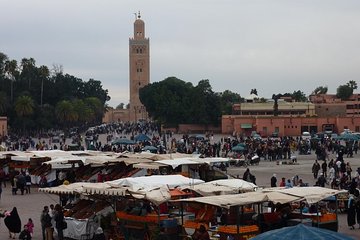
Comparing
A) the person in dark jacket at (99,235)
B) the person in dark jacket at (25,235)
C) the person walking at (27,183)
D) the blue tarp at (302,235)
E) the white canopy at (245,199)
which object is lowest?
the person in dark jacket at (25,235)

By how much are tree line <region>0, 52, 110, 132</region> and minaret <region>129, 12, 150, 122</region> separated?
1471 inches

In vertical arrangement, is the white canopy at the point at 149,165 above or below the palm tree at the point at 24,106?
below

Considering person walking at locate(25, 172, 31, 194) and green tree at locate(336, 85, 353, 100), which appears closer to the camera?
person walking at locate(25, 172, 31, 194)

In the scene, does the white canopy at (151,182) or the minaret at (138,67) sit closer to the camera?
the white canopy at (151,182)

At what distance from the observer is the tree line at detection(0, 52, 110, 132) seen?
A: 3413 inches

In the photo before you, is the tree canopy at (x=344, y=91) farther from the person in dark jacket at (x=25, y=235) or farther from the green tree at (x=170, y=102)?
the person in dark jacket at (x=25, y=235)

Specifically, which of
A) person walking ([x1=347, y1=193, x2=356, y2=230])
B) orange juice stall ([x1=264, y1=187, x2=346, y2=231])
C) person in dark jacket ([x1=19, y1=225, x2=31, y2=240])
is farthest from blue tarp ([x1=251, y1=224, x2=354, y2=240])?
person walking ([x1=347, y1=193, x2=356, y2=230])

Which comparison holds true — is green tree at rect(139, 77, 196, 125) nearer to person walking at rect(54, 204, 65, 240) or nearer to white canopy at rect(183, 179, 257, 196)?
white canopy at rect(183, 179, 257, 196)

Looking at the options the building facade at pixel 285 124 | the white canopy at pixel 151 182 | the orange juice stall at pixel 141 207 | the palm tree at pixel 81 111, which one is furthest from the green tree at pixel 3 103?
the orange juice stall at pixel 141 207

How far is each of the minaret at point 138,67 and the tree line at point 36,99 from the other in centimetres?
3736

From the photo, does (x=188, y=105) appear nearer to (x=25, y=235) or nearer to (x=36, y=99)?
(x=36, y=99)

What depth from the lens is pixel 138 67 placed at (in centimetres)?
15538

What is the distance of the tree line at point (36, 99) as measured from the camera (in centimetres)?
8669

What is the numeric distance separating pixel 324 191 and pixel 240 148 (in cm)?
2617
